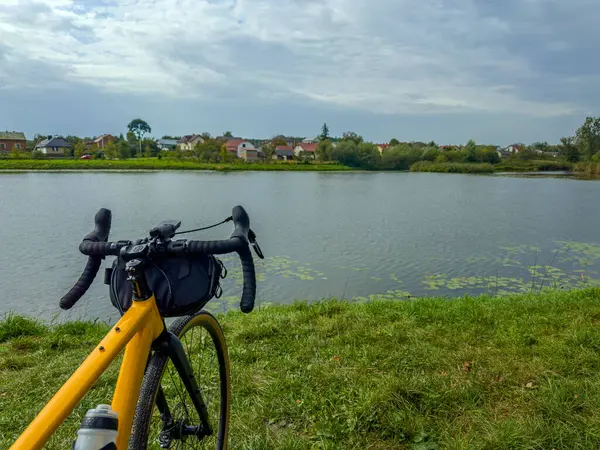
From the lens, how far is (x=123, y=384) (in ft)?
3.99

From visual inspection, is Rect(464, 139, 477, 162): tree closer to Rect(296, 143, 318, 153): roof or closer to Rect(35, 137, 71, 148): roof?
Rect(296, 143, 318, 153): roof

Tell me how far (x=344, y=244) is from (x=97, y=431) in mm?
11390

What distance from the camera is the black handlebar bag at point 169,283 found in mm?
1331

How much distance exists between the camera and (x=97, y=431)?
939 millimetres

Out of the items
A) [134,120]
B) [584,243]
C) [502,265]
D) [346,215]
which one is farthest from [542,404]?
[134,120]

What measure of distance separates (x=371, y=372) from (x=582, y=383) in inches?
53.3

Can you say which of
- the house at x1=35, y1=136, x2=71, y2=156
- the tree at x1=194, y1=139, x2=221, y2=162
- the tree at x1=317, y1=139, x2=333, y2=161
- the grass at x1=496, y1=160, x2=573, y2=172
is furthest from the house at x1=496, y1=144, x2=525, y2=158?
the house at x1=35, y1=136, x2=71, y2=156

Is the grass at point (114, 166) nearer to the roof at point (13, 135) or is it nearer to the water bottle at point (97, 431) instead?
the roof at point (13, 135)

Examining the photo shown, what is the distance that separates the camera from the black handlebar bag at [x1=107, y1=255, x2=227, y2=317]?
1331 millimetres

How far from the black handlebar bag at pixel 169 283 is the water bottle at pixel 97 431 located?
406mm

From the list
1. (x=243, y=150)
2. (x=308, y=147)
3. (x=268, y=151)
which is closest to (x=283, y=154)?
(x=268, y=151)

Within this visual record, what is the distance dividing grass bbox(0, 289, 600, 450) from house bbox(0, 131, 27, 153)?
279 ft

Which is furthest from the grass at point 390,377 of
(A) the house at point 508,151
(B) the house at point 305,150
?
(A) the house at point 508,151

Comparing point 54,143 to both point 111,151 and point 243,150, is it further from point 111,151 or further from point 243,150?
point 243,150
